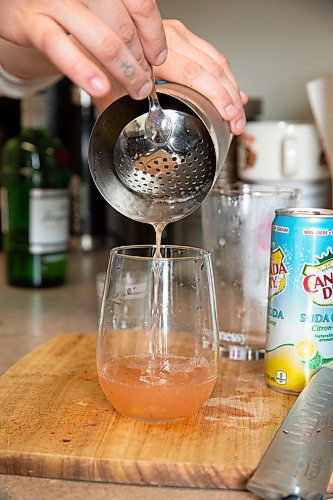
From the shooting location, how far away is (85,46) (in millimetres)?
664

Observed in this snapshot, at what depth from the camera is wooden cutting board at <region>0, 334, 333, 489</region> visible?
0.68m

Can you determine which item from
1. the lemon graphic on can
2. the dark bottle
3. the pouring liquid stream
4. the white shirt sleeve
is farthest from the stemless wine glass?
the dark bottle

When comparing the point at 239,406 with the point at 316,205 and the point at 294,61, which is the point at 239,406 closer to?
the point at 316,205

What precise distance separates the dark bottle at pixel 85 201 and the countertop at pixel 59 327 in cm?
5

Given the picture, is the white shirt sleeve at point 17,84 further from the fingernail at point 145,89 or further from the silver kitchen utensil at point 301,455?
the silver kitchen utensil at point 301,455

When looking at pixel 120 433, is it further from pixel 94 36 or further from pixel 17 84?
pixel 17 84

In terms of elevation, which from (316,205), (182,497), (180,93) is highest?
(180,93)

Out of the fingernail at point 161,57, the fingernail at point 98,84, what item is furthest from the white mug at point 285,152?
the fingernail at point 98,84

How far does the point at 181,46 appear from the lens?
919mm

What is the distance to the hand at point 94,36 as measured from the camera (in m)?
0.65

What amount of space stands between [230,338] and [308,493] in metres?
0.41

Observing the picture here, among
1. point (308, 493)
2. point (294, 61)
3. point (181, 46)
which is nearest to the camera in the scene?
point (308, 493)

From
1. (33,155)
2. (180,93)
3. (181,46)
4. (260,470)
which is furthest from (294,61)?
(260,470)

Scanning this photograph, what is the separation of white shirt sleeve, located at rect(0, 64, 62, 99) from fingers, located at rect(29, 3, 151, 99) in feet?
1.64
